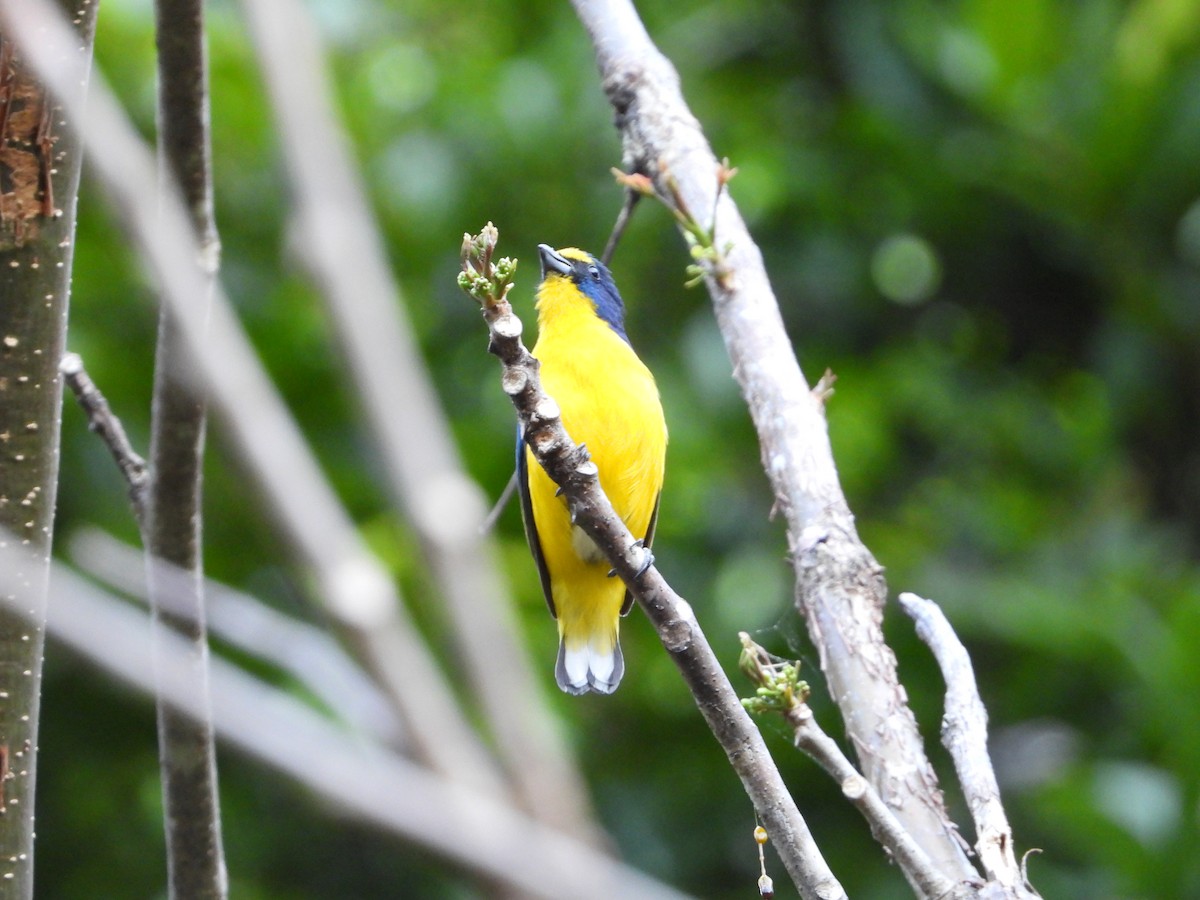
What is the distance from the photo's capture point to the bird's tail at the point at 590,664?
3713 mm

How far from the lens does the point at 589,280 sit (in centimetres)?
420

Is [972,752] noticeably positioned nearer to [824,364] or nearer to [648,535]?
[648,535]

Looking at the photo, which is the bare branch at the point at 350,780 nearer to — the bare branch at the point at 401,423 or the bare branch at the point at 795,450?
the bare branch at the point at 401,423

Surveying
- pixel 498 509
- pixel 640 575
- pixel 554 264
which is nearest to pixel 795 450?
pixel 498 509

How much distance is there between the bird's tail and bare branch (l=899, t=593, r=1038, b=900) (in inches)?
56.1

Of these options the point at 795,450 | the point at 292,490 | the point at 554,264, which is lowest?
the point at 292,490

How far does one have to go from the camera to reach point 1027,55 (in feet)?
19.5

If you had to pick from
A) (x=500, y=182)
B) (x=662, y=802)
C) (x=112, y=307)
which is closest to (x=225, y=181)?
(x=112, y=307)

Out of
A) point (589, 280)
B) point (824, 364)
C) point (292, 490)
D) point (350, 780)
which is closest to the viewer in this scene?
point (350, 780)

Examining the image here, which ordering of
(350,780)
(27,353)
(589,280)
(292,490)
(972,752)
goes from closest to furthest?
(350,780)
(292,490)
(27,353)
(972,752)
(589,280)

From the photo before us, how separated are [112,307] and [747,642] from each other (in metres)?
3.99

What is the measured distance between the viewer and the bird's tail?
371 centimetres

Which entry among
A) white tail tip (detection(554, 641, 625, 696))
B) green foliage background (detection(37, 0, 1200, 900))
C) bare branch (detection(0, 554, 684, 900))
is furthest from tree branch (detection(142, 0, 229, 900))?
green foliage background (detection(37, 0, 1200, 900))

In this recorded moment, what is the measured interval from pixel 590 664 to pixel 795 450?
4.78ft
